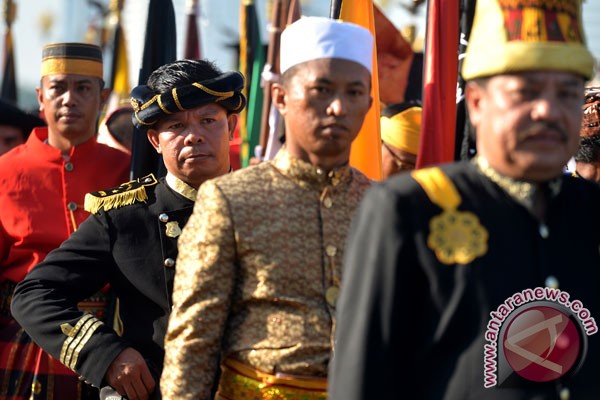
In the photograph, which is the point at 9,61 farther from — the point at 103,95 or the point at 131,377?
the point at 131,377

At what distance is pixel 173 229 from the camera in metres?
4.94

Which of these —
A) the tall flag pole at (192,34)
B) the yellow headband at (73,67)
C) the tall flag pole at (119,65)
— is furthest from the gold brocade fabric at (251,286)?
the tall flag pole at (119,65)

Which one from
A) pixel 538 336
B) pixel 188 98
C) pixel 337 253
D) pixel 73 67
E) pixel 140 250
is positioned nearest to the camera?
pixel 538 336

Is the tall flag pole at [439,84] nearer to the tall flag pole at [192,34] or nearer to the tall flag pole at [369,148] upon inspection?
the tall flag pole at [369,148]

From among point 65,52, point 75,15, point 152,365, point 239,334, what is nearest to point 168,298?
point 152,365

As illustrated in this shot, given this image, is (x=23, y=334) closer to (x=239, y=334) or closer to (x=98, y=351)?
(x=98, y=351)

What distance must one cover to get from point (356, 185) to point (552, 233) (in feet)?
3.43

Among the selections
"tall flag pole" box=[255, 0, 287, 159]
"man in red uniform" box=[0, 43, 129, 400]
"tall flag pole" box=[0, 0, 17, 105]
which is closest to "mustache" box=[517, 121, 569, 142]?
"man in red uniform" box=[0, 43, 129, 400]

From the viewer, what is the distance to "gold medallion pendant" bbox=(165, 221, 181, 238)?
4923mm

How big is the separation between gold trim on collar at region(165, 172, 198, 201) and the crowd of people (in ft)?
0.04

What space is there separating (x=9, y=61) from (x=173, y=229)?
837 centimetres

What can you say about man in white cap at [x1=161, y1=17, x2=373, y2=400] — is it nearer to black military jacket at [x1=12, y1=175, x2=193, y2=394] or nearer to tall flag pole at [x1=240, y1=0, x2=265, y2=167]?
black military jacket at [x1=12, y1=175, x2=193, y2=394]

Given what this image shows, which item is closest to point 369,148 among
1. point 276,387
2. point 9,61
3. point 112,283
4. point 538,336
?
point 112,283

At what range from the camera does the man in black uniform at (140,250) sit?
4.71 metres
